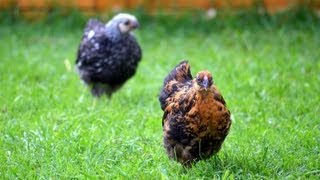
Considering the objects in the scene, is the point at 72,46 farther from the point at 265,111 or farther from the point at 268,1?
the point at 265,111

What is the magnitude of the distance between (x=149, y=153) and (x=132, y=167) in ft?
1.37

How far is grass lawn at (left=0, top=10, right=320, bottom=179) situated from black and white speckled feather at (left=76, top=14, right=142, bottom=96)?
212 mm

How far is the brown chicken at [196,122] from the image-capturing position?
4.01 metres

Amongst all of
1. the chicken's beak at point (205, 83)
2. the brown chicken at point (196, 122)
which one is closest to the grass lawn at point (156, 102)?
the brown chicken at point (196, 122)

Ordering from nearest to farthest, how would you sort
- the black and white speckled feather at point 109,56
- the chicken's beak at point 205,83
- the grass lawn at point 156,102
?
the chicken's beak at point 205,83, the grass lawn at point 156,102, the black and white speckled feather at point 109,56

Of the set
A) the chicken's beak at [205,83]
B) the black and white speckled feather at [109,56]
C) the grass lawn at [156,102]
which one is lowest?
the grass lawn at [156,102]

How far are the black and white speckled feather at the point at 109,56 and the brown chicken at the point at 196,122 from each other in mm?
2212

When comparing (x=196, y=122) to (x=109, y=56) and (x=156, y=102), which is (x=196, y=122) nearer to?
(x=156, y=102)

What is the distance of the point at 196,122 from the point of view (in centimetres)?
401

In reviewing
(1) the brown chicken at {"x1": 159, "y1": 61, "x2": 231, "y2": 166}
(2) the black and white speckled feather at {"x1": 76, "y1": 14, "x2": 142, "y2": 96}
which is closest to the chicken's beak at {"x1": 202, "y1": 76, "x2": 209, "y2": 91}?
(1) the brown chicken at {"x1": 159, "y1": 61, "x2": 231, "y2": 166}

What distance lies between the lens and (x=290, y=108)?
583 cm

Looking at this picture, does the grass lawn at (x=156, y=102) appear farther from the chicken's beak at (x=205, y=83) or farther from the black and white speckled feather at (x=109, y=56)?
the chicken's beak at (x=205, y=83)

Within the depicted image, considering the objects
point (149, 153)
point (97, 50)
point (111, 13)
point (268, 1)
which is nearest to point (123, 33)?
point (97, 50)

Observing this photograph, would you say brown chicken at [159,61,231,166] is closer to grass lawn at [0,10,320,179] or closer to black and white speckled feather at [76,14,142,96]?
grass lawn at [0,10,320,179]
